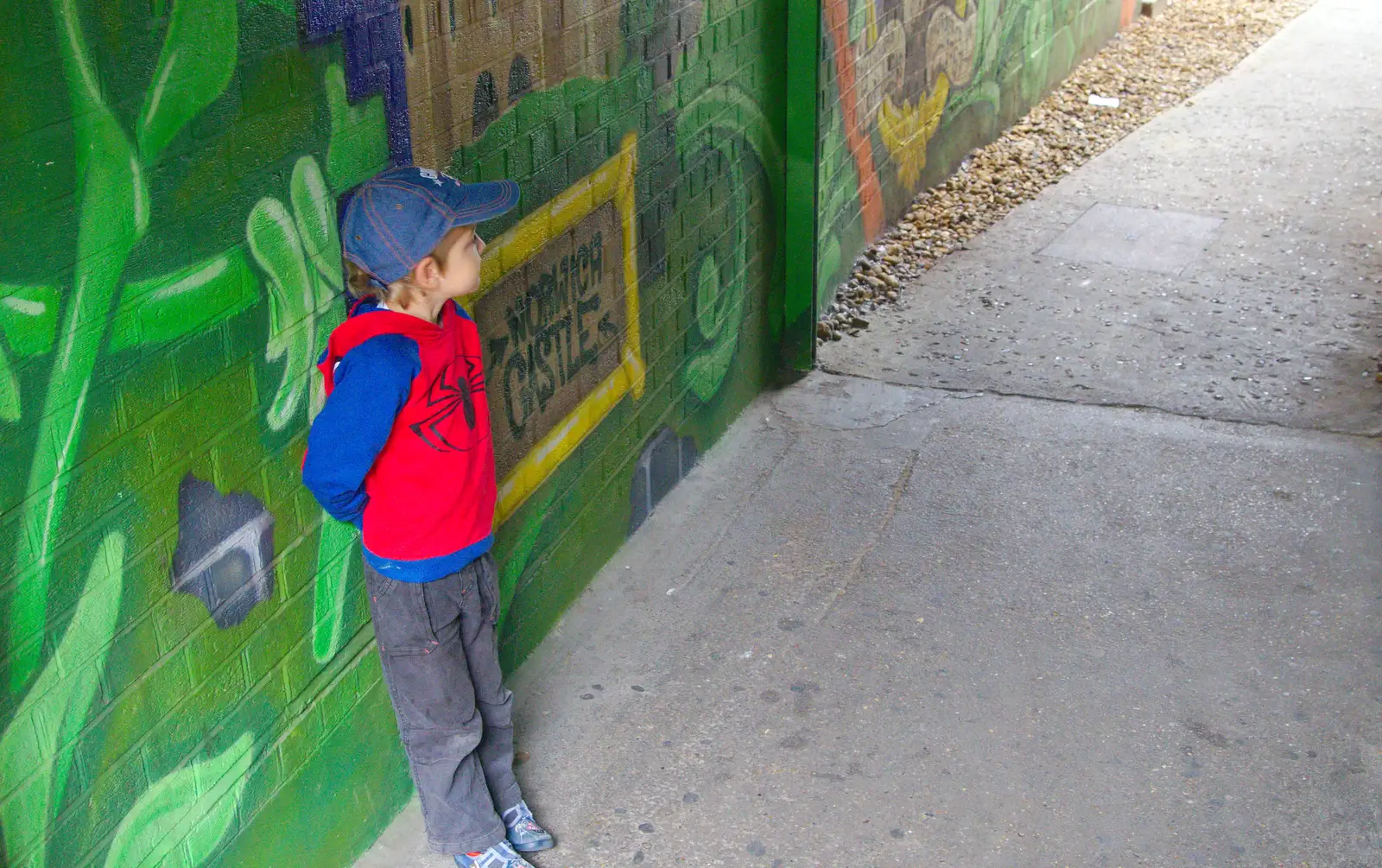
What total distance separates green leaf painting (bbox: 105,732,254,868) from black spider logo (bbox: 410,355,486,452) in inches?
28.0

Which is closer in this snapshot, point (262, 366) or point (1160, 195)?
point (262, 366)

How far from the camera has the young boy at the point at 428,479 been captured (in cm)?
266

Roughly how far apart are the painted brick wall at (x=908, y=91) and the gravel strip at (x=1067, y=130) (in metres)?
0.11

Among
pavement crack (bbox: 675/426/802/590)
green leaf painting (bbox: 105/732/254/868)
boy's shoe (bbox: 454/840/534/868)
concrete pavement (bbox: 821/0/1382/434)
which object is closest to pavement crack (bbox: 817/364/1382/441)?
concrete pavement (bbox: 821/0/1382/434)

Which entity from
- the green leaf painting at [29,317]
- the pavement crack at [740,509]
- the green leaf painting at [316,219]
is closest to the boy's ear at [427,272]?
the green leaf painting at [316,219]

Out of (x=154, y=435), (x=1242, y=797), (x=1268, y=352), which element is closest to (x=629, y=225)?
(x=154, y=435)

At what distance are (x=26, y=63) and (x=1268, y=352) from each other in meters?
5.24

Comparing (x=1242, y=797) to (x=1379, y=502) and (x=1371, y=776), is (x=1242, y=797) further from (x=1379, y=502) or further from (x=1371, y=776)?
(x=1379, y=502)

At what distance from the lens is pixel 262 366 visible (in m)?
2.69

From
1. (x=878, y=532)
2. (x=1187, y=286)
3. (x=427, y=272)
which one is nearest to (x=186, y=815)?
(x=427, y=272)

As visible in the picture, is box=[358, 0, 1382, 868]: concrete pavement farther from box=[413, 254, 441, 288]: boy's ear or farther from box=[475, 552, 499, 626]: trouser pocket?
box=[413, 254, 441, 288]: boy's ear

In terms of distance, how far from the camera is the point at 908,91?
7320 mm

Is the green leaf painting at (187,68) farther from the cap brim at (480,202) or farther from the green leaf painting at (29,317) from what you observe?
the cap brim at (480,202)

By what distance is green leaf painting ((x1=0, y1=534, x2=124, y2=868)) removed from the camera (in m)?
2.26
